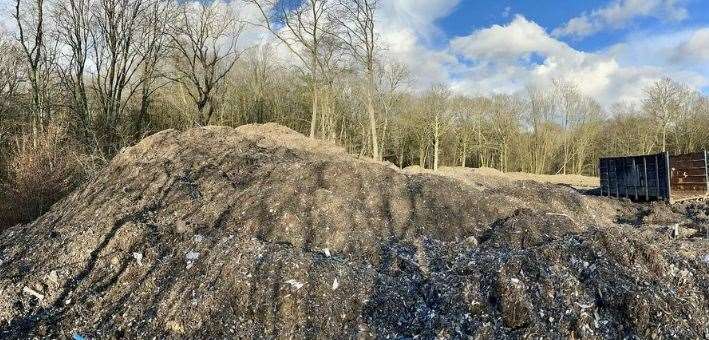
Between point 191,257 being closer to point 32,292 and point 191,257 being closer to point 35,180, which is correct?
point 32,292

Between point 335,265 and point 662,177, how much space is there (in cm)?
1029

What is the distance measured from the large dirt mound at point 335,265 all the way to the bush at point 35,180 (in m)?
1.92

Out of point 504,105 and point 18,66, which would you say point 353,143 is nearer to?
point 504,105

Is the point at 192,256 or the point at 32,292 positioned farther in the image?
the point at 192,256

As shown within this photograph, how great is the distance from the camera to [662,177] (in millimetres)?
12398

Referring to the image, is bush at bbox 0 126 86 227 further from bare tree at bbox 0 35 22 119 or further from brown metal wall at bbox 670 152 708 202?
brown metal wall at bbox 670 152 708 202

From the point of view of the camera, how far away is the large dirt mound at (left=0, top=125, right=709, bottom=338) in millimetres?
4797

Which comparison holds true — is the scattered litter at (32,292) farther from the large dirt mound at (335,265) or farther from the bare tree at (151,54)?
the bare tree at (151,54)

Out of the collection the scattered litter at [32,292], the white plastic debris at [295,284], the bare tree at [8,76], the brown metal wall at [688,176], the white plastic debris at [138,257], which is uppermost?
the bare tree at [8,76]

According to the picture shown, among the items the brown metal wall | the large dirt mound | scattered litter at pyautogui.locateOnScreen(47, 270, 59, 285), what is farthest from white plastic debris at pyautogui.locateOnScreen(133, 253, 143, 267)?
the brown metal wall

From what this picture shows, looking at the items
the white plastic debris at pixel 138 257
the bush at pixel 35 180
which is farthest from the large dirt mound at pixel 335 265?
Answer: the bush at pixel 35 180

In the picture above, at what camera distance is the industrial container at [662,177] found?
12.4 meters

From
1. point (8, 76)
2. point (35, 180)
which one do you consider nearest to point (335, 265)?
point (35, 180)

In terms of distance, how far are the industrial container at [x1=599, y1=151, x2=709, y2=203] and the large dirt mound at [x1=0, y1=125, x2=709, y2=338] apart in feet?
10.6
